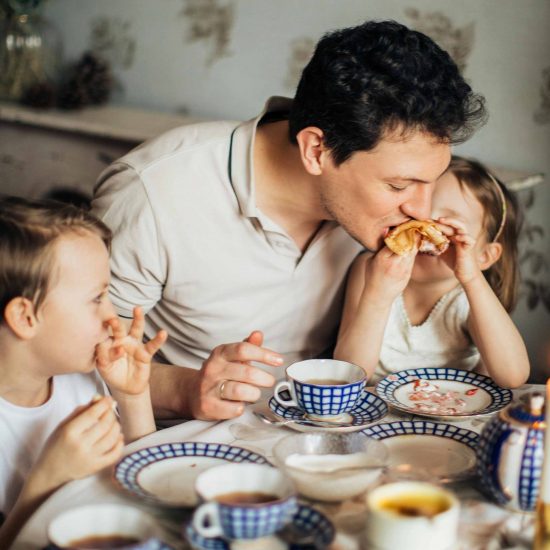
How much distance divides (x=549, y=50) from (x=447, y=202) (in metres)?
0.83

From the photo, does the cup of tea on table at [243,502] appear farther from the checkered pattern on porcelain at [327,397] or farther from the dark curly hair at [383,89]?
the dark curly hair at [383,89]

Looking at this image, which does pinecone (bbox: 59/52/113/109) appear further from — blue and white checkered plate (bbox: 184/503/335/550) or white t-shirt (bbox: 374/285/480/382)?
blue and white checkered plate (bbox: 184/503/335/550)

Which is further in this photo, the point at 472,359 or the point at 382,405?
the point at 472,359

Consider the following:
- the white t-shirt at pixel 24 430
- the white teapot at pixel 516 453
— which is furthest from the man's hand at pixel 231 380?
the white teapot at pixel 516 453

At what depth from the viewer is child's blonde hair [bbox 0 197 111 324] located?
1394 mm

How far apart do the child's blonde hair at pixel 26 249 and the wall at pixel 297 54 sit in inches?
62.7

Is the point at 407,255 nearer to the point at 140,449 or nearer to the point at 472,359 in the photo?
the point at 472,359

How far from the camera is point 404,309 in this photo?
6.79ft

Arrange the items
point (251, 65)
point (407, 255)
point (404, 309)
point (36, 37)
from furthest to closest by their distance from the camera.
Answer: point (36, 37), point (251, 65), point (404, 309), point (407, 255)

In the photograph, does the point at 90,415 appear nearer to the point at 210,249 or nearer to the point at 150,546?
the point at 150,546

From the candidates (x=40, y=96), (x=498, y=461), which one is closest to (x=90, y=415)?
(x=498, y=461)

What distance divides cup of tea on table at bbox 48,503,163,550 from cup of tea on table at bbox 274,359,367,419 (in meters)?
0.42

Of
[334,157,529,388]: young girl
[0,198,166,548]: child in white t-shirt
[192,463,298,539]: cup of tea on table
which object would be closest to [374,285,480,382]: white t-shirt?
[334,157,529,388]: young girl

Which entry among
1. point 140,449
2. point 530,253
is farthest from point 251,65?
point 140,449
